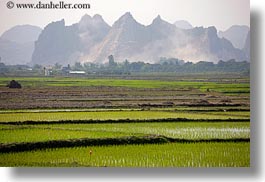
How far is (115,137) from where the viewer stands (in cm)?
374

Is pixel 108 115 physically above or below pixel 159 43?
Result: below

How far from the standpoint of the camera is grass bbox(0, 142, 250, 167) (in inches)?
144

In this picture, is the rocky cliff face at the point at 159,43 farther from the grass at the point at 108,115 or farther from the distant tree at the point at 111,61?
the grass at the point at 108,115

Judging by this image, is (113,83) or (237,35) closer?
(237,35)

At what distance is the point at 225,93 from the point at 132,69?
681 millimetres

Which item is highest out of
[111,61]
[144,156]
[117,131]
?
[111,61]

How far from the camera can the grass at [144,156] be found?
3652 millimetres

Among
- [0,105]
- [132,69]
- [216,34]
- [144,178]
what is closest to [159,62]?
[132,69]

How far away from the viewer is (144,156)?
3.68m

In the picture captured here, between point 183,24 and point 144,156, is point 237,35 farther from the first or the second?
point 144,156

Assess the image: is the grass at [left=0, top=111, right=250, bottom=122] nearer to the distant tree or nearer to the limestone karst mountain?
the distant tree

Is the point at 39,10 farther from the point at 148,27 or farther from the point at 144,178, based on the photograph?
the point at 144,178

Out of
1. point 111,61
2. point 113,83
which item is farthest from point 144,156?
point 111,61

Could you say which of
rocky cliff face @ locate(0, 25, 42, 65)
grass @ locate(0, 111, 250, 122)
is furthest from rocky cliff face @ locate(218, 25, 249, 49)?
rocky cliff face @ locate(0, 25, 42, 65)
